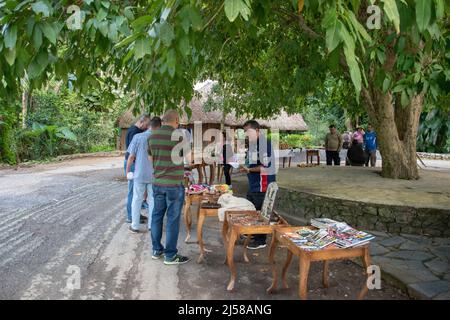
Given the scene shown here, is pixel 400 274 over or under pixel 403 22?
under

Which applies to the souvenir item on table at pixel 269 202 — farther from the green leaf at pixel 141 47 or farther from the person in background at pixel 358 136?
the person in background at pixel 358 136

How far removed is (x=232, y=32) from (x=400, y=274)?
3.09 meters

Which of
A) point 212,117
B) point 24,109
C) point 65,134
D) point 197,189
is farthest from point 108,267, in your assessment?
point 212,117

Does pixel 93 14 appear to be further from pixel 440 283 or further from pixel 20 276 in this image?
pixel 440 283

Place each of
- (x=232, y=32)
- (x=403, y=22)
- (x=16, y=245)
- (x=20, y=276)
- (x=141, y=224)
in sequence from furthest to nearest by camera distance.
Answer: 1. (x=141, y=224)
2. (x=16, y=245)
3. (x=20, y=276)
4. (x=232, y=32)
5. (x=403, y=22)

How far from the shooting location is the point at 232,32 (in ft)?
12.0

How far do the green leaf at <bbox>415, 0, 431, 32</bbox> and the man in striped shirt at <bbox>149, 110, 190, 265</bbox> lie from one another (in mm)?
3365

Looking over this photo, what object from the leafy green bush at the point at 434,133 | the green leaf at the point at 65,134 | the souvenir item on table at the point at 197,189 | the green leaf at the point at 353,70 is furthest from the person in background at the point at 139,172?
the leafy green bush at the point at 434,133

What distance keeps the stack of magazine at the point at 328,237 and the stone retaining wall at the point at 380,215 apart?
2.49 meters

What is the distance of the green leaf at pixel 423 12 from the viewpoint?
1921 mm

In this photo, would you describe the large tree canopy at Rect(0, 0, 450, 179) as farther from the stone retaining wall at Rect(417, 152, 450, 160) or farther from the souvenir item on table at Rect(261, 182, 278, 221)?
the stone retaining wall at Rect(417, 152, 450, 160)

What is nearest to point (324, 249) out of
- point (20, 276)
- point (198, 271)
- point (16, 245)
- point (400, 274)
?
point (400, 274)

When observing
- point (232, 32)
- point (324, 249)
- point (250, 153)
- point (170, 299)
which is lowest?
point (170, 299)

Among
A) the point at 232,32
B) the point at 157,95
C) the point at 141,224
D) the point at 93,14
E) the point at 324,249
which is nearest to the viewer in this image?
the point at 93,14
